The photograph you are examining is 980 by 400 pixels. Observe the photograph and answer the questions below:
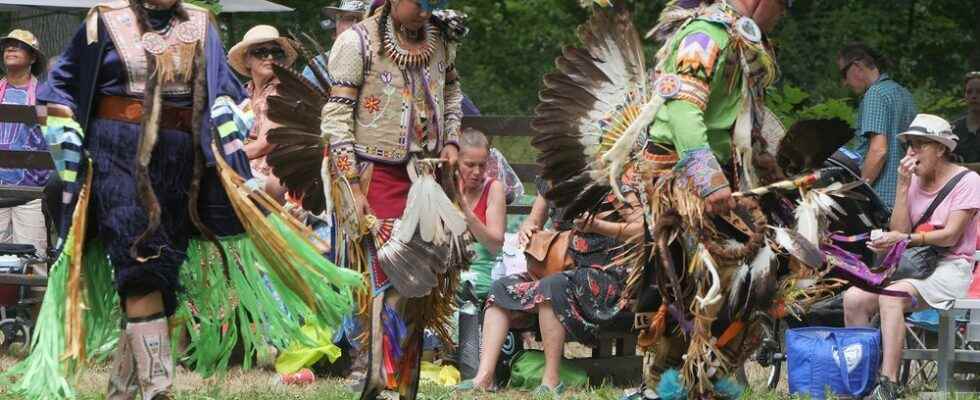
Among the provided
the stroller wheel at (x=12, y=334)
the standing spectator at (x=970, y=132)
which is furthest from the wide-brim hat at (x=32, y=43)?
the standing spectator at (x=970, y=132)

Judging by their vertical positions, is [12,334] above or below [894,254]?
below

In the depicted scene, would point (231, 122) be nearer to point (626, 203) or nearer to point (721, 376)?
point (626, 203)

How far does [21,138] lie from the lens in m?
9.34

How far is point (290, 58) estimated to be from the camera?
27.5ft

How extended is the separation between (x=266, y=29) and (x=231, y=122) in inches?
112

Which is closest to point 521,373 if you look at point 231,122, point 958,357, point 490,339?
point 490,339

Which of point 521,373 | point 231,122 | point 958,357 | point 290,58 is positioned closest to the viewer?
point 231,122

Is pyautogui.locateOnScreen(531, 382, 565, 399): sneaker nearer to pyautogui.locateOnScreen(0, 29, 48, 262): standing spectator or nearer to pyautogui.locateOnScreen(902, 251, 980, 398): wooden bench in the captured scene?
pyautogui.locateOnScreen(902, 251, 980, 398): wooden bench

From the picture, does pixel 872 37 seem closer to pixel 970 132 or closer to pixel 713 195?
pixel 970 132

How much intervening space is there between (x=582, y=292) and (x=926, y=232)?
154 cm

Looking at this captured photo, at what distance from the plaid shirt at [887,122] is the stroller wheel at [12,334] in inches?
181

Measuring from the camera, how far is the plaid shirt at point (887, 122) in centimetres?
856

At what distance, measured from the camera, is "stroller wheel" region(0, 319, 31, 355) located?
900cm

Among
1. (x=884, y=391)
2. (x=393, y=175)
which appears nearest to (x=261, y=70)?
(x=393, y=175)
